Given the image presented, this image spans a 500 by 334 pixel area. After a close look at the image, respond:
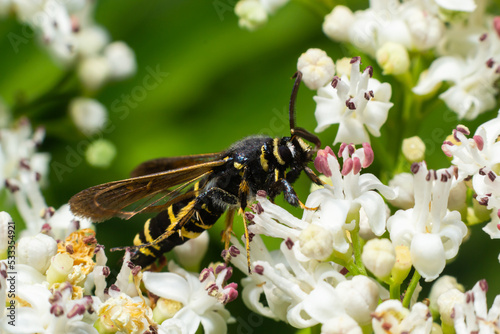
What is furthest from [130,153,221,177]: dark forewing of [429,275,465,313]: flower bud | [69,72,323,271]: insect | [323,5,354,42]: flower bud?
[429,275,465,313]: flower bud

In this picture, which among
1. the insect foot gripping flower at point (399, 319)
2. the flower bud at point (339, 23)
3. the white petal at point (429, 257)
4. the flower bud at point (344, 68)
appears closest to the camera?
the insect foot gripping flower at point (399, 319)

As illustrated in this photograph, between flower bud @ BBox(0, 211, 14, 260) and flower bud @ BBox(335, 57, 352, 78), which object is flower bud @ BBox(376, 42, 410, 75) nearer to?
flower bud @ BBox(335, 57, 352, 78)

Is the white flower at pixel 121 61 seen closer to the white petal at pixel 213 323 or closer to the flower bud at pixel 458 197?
the white petal at pixel 213 323

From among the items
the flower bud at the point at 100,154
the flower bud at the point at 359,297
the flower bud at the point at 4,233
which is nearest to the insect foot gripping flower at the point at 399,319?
the flower bud at the point at 359,297

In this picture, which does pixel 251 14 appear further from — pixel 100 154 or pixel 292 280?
pixel 292 280

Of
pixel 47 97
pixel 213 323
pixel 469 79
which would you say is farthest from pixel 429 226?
pixel 47 97

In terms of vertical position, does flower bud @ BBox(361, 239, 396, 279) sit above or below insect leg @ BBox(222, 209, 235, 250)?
above
